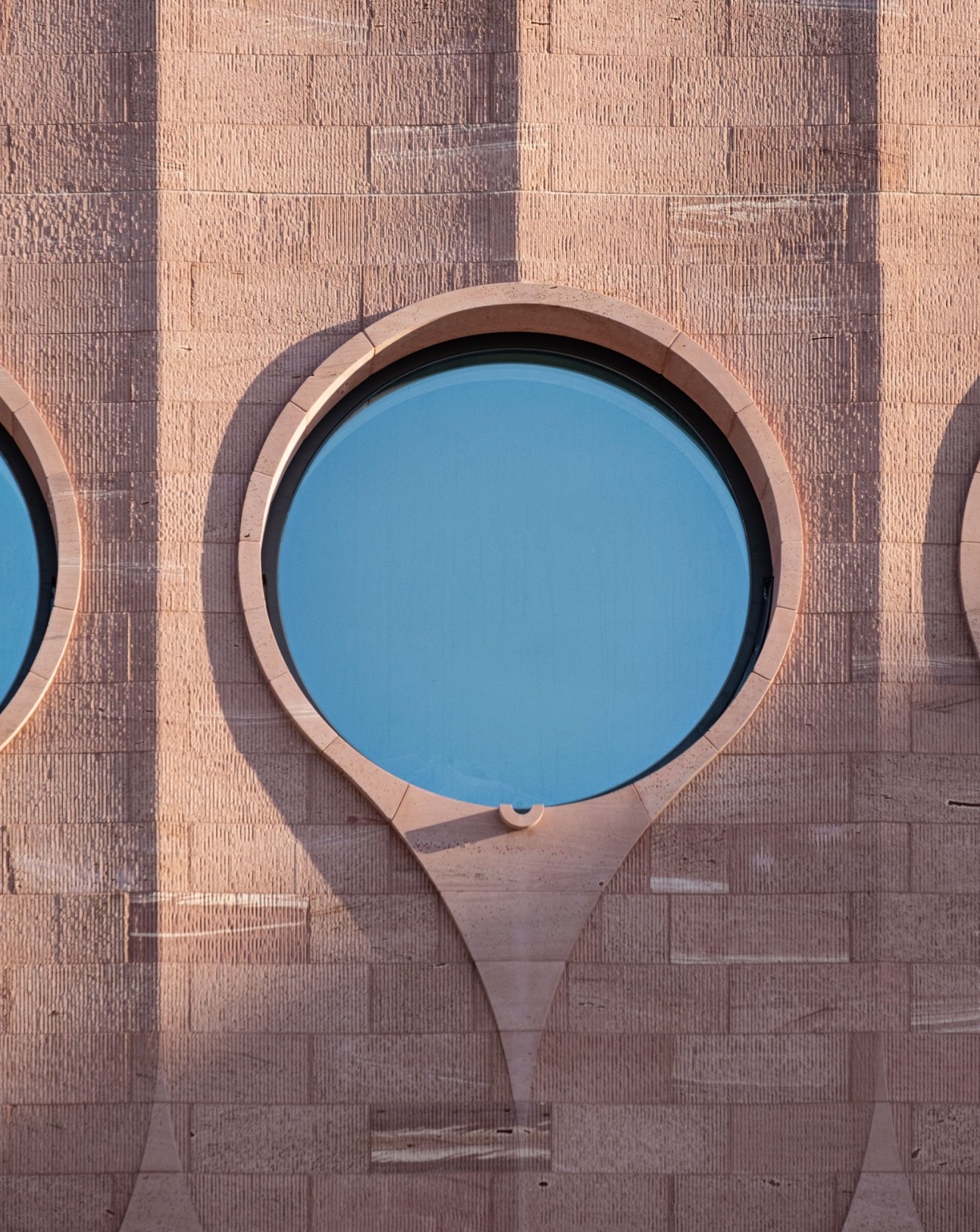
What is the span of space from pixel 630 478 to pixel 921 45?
3742 millimetres

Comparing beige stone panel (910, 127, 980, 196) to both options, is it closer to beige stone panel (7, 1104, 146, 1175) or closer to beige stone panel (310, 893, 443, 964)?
beige stone panel (310, 893, 443, 964)

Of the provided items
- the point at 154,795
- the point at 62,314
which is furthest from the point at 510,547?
the point at 62,314

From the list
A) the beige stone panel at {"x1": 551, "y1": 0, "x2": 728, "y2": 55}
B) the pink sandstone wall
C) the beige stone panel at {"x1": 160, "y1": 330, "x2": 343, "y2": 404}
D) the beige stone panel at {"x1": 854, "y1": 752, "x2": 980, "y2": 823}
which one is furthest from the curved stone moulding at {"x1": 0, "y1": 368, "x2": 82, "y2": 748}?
the beige stone panel at {"x1": 854, "y1": 752, "x2": 980, "y2": 823}

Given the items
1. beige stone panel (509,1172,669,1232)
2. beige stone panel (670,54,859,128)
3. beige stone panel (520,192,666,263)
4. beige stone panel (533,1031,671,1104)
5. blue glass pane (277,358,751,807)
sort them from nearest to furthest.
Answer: beige stone panel (509,1172,669,1232)
beige stone panel (533,1031,671,1104)
blue glass pane (277,358,751,807)
beige stone panel (520,192,666,263)
beige stone panel (670,54,859,128)

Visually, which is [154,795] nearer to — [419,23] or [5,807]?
[5,807]

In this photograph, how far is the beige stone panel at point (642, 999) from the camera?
8.85 m

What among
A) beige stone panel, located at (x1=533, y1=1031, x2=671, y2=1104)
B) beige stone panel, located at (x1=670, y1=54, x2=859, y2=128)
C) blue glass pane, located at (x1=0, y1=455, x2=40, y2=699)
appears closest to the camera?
beige stone panel, located at (x1=533, y1=1031, x2=671, y2=1104)

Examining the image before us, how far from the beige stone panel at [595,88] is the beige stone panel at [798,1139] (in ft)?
22.6

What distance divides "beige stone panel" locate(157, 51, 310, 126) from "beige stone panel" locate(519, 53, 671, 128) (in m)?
1.58

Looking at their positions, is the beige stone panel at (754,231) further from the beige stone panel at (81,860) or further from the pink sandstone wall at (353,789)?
the beige stone panel at (81,860)

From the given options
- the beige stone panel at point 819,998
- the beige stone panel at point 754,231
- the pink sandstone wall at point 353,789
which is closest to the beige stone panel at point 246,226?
the pink sandstone wall at point 353,789

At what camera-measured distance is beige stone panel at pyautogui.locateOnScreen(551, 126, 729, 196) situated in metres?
9.55

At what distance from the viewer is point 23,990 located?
887 centimetres

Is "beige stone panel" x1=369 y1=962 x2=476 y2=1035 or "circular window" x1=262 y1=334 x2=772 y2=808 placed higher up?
"circular window" x1=262 y1=334 x2=772 y2=808
